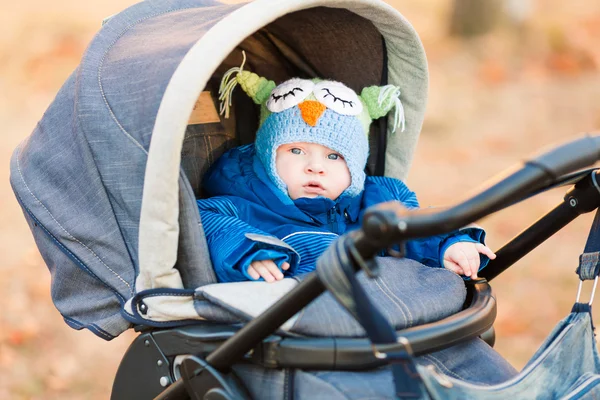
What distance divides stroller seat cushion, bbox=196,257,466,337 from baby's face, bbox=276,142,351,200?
1.15ft

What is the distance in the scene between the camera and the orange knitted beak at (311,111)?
2.14 m

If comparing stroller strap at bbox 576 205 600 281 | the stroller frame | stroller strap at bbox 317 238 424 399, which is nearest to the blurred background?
the stroller frame

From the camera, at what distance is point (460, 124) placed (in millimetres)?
6559

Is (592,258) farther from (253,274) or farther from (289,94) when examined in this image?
(289,94)

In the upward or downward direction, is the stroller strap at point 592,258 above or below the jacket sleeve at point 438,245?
above

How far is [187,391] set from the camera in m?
1.65

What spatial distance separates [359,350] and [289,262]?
0.37 metres

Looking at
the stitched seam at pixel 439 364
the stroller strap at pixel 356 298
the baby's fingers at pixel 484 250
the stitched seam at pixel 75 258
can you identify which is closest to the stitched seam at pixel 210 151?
the stitched seam at pixel 75 258

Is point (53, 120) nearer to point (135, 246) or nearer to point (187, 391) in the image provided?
point (135, 246)

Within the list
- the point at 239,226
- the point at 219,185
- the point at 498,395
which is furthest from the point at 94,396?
the point at 498,395

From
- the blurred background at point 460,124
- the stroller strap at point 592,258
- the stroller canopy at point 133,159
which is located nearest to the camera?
the stroller canopy at point 133,159

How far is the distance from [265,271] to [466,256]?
558 mm

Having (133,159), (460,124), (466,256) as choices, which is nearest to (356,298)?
(133,159)

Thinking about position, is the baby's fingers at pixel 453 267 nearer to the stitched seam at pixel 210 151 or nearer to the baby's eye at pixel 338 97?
the baby's eye at pixel 338 97
